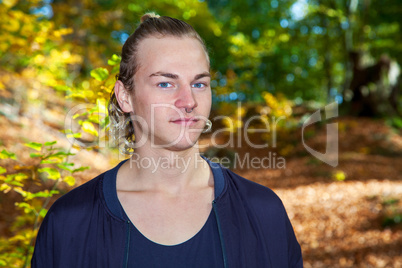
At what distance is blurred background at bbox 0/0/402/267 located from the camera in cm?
341

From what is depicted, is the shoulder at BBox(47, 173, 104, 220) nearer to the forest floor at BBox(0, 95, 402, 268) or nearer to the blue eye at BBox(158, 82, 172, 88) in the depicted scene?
the blue eye at BBox(158, 82, 172, 88)

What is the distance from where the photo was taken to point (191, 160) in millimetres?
1948

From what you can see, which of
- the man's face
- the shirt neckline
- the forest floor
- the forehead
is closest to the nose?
the man's face

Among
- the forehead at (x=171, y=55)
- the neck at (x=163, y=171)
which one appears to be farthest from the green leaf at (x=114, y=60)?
the neck at (x=163, y=171)

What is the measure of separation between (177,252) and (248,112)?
15.7 m

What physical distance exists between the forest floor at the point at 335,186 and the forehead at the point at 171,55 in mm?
4771

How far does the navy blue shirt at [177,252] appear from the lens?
5.40 ft

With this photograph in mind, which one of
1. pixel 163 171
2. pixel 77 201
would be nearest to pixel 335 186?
pixel 163 171

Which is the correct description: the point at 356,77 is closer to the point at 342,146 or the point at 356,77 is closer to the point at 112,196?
the point at 342,146

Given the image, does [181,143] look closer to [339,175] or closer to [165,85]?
[165,85]

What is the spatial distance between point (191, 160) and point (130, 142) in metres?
0.54

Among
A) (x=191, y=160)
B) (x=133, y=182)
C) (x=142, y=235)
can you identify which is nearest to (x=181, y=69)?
(x=191, y=160)

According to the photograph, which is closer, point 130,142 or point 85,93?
point 130,142

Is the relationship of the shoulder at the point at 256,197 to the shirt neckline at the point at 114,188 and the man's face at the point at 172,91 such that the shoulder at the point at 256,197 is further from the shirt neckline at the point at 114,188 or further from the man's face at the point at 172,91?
the man's face at the point at 172,91
